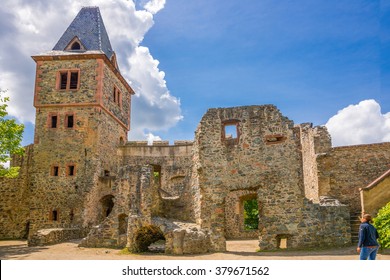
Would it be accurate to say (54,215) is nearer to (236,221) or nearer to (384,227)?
(236,221)

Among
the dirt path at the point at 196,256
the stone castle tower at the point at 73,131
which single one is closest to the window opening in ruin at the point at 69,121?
the stone castle tower at the point at 73,131

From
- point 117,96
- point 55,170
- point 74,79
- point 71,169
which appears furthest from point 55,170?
point 117,96

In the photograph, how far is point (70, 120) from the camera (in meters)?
25.2

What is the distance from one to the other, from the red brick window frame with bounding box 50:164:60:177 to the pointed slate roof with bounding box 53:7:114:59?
29.3 ft

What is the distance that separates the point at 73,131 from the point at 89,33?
27.0ft

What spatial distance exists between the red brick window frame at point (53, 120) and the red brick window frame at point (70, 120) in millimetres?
618

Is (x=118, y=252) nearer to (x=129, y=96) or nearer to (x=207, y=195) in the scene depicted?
(x=207, y=195)

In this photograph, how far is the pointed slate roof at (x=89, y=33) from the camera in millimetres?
27312

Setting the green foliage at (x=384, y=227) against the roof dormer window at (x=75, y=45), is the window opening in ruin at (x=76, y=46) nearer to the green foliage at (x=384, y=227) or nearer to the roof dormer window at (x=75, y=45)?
the roof dormer window at (x=75, y=45)

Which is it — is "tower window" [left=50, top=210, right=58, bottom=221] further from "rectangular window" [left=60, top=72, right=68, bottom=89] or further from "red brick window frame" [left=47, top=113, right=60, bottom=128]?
"rectangular window" [left=60, top=72, right=68, bottom=89]

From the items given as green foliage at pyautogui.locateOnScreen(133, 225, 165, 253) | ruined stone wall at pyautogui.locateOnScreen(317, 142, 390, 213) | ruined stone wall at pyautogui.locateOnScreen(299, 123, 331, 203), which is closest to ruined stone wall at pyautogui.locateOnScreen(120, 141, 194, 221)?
ruined stone wall at pyautogui.locateOnScreen(299, 123, 331, 203)

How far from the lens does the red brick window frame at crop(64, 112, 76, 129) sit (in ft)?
82.1
